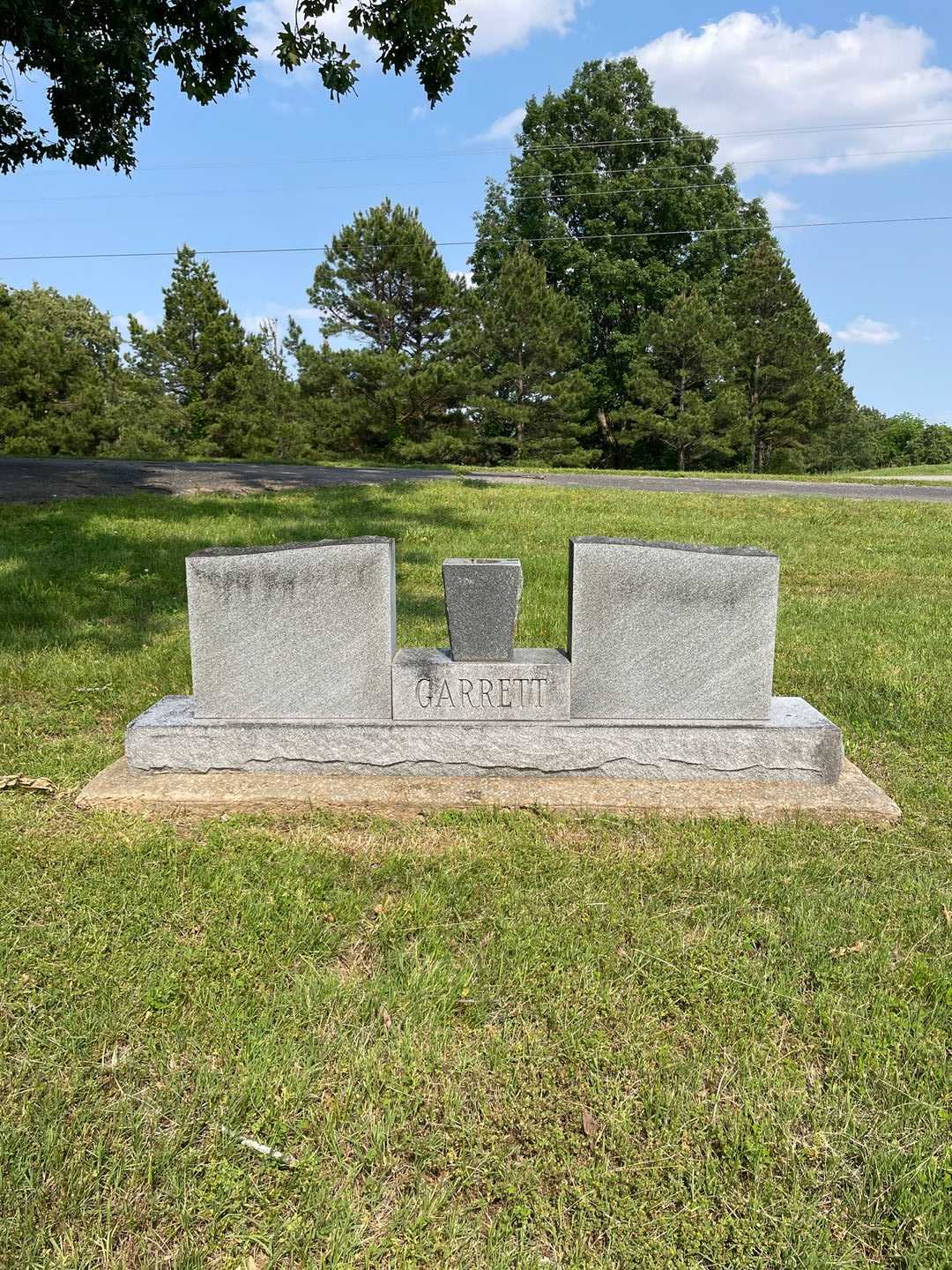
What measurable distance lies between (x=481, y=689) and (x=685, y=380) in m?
28.8

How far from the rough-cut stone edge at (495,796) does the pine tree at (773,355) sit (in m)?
29.2

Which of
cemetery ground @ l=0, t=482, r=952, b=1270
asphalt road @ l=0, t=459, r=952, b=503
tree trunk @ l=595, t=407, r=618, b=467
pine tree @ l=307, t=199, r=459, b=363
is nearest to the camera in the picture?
cemetery ground @ l=0, t=482, r=952, b=1270

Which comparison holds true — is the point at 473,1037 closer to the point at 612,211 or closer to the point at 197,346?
the point at 197,346

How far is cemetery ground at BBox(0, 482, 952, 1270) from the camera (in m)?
1.87

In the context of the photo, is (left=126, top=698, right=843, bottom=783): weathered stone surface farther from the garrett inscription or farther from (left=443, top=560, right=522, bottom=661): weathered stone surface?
(left=443, top=560, right=522, bottom=661): weathered stone surface

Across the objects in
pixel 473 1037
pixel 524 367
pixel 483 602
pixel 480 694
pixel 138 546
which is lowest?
pixel 473 1037

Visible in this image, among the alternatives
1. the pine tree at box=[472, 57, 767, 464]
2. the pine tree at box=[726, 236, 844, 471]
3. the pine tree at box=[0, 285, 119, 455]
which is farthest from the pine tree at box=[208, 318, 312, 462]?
the pine tree at box=[726, 236, 844, 471]

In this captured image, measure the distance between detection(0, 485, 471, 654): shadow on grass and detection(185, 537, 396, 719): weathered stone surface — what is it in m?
2.40

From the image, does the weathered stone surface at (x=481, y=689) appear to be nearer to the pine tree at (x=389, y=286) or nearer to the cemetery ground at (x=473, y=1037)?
the cemetery ground at (x=473, y=1037)

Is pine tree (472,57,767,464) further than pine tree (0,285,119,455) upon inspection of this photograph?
Yes

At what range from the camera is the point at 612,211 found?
34125 millimetres

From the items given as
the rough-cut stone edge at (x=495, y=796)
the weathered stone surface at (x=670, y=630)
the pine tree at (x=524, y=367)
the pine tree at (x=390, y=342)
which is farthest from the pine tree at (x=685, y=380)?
the rough-cut stone edge at (x=495, y=796)

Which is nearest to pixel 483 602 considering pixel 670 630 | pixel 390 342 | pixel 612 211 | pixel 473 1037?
pixel 670 630

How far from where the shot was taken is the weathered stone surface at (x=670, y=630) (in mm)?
3928
